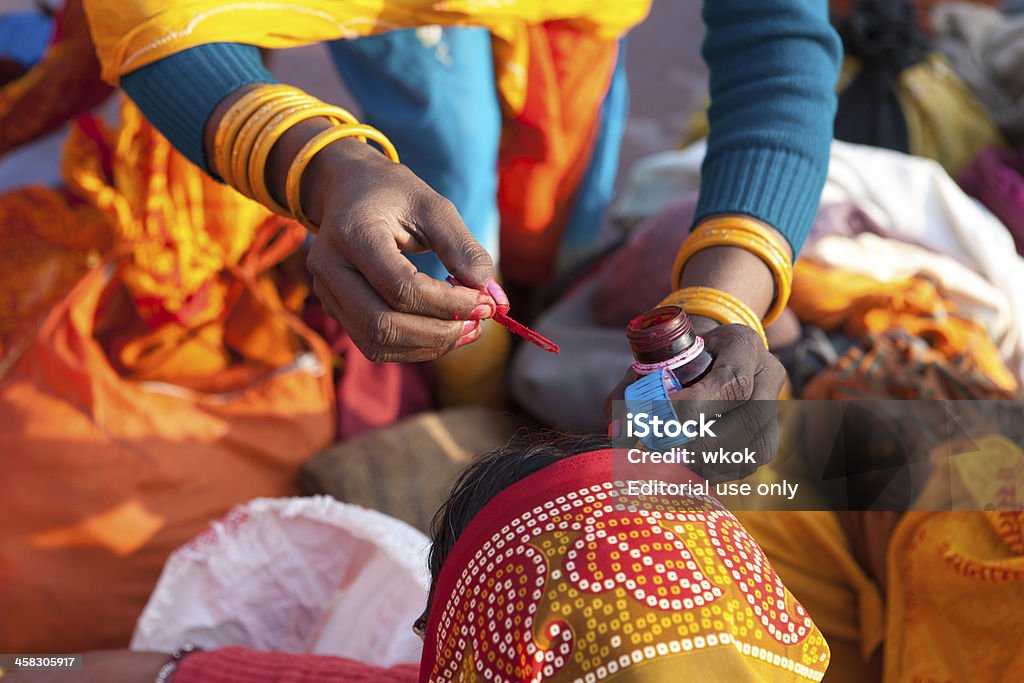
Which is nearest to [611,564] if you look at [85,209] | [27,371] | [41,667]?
[41,667]

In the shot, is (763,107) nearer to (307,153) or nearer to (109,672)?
(307,153)

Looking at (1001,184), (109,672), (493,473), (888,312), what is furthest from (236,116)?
(1001,184)

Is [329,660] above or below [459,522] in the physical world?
below

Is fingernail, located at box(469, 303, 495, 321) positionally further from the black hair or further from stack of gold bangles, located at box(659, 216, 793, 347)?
stack of gold bangles, located at box(659, 216, 793, 347)

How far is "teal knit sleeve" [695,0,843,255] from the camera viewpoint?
4.07 ft

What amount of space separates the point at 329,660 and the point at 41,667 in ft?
1.33

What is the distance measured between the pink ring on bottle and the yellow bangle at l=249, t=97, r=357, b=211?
0.43m

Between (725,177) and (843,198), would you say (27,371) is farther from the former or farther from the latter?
(843,198)

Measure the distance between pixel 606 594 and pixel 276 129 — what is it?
62 centimetres

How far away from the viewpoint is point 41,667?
1274mm

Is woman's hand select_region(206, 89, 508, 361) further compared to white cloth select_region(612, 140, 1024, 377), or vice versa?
white cloth select_region(612, 140, 1024, 377)

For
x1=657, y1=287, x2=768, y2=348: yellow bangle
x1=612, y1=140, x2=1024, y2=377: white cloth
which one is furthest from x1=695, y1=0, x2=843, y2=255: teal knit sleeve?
x1=612, y1=140, x2=1024, y2=377: white cloth

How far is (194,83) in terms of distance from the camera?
1135 millimetres

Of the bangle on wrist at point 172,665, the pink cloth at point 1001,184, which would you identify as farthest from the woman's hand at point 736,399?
the pink cloth at point 1001,184
